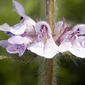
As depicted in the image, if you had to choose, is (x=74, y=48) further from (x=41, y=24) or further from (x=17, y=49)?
(x=17, y=49)

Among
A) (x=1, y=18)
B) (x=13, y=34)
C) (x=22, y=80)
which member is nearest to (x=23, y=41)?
(x=13, y=34)

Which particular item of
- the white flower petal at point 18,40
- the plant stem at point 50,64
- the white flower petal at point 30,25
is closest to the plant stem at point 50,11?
the plant stem at point 50,64

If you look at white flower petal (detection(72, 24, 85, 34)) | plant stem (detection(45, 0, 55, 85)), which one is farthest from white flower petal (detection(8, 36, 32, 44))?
white flower petal (detection(72, 24, 85, 34))

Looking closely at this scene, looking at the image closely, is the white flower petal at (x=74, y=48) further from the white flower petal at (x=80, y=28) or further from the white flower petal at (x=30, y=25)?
the white flower petal at (x=30, y=25)

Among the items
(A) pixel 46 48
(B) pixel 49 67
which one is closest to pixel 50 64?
(B) pixel 49 67

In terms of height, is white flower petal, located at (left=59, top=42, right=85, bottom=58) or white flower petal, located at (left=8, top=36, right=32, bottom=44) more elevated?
white flower petal, located at (left=8, top=36, right=32, bottom=44)

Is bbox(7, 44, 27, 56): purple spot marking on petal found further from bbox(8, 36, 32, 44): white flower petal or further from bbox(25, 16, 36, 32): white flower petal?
bbox(25, 16, 36, 32): white flower petal

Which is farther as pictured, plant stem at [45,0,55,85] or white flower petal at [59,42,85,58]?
plant stem at [45,0,55,85]

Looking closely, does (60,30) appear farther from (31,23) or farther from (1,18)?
(1,18)
